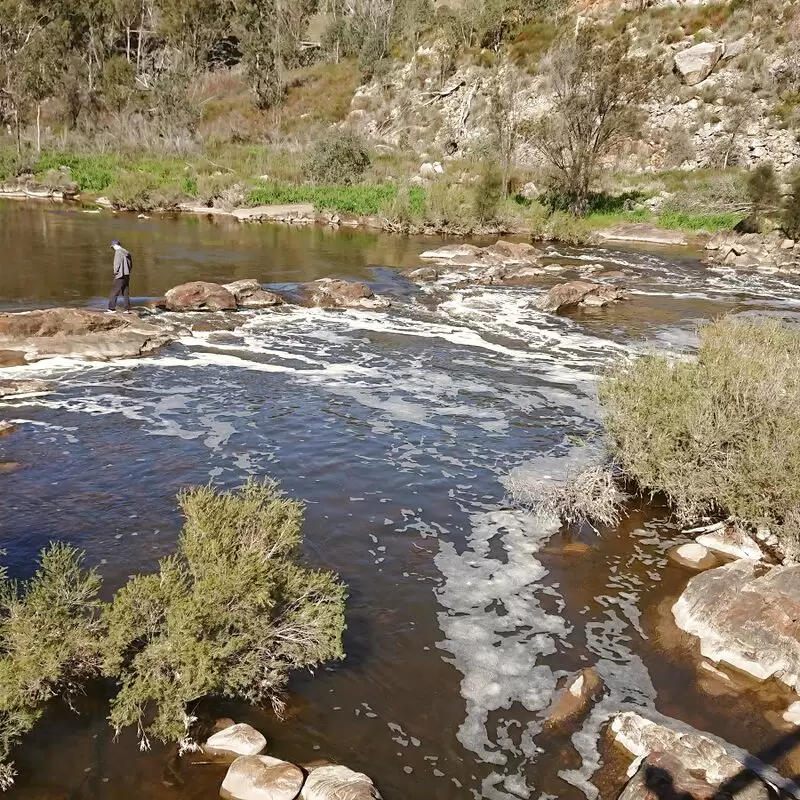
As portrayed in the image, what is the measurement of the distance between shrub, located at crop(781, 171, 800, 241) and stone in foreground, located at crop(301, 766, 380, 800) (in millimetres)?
35736

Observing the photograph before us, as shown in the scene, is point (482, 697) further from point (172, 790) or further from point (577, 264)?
point (577, 264)

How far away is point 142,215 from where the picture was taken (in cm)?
4047

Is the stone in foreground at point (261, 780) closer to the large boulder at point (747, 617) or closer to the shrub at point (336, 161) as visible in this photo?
the large boulder at point (747, 617)

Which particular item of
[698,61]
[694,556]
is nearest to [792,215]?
[698,61]

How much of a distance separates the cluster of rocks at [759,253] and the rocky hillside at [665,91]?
17213 millimetres

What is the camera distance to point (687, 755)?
506cm

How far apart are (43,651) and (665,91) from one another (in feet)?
205

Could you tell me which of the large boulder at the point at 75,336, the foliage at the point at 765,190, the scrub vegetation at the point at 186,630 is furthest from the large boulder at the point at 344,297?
the foliage at the point at 765,190

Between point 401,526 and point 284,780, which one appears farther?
point 401,526

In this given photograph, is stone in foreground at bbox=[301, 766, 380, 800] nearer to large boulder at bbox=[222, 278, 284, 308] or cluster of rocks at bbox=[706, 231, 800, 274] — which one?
large boulder at bbox=[222, 278, 284, 308]

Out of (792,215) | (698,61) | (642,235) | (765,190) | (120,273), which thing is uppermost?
(698,61)

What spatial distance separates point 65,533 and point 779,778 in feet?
24.1

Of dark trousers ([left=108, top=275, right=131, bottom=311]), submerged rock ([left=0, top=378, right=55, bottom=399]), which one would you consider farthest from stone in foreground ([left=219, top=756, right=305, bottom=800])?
dark trousers ([left=108, top=275, right=131, bottom=311])

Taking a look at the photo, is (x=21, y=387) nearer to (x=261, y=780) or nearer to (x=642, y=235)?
(x=261, y=780)
